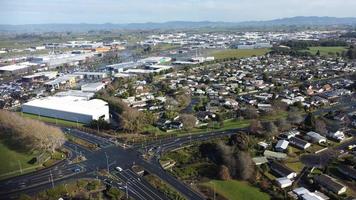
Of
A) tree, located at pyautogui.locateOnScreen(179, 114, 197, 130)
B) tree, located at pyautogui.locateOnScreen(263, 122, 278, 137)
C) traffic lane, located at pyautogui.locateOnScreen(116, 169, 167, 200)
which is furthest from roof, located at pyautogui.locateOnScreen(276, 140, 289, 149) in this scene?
traffic lane, located at pyautogui.locateOnScreen(116, 169, 167, 200)

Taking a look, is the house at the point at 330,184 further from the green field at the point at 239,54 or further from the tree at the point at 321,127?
the green field at the point at 239,54

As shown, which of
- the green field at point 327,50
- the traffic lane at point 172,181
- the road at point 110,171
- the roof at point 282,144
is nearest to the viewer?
the traffic lane at point 172,181

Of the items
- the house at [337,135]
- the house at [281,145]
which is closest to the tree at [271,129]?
the house at [281,145]

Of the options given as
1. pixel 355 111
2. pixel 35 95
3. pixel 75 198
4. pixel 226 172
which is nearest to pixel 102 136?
pixel 75 198

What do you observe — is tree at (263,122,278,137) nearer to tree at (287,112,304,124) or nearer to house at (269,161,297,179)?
tree at (287,112,304,124)

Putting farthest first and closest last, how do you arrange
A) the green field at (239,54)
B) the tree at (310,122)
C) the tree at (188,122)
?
1. the green field at (239,54)
2. the tree at (188,122)
3. the tree at (310,122)

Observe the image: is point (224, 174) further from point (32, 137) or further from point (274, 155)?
point (32, 137)

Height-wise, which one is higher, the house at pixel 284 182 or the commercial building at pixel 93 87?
the commercial building at pixel 93 87

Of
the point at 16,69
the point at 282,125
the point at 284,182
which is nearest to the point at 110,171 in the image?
the point at 284,182

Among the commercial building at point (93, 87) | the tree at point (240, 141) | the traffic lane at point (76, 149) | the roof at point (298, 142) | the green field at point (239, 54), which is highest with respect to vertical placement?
the green field at point (239, 54)
